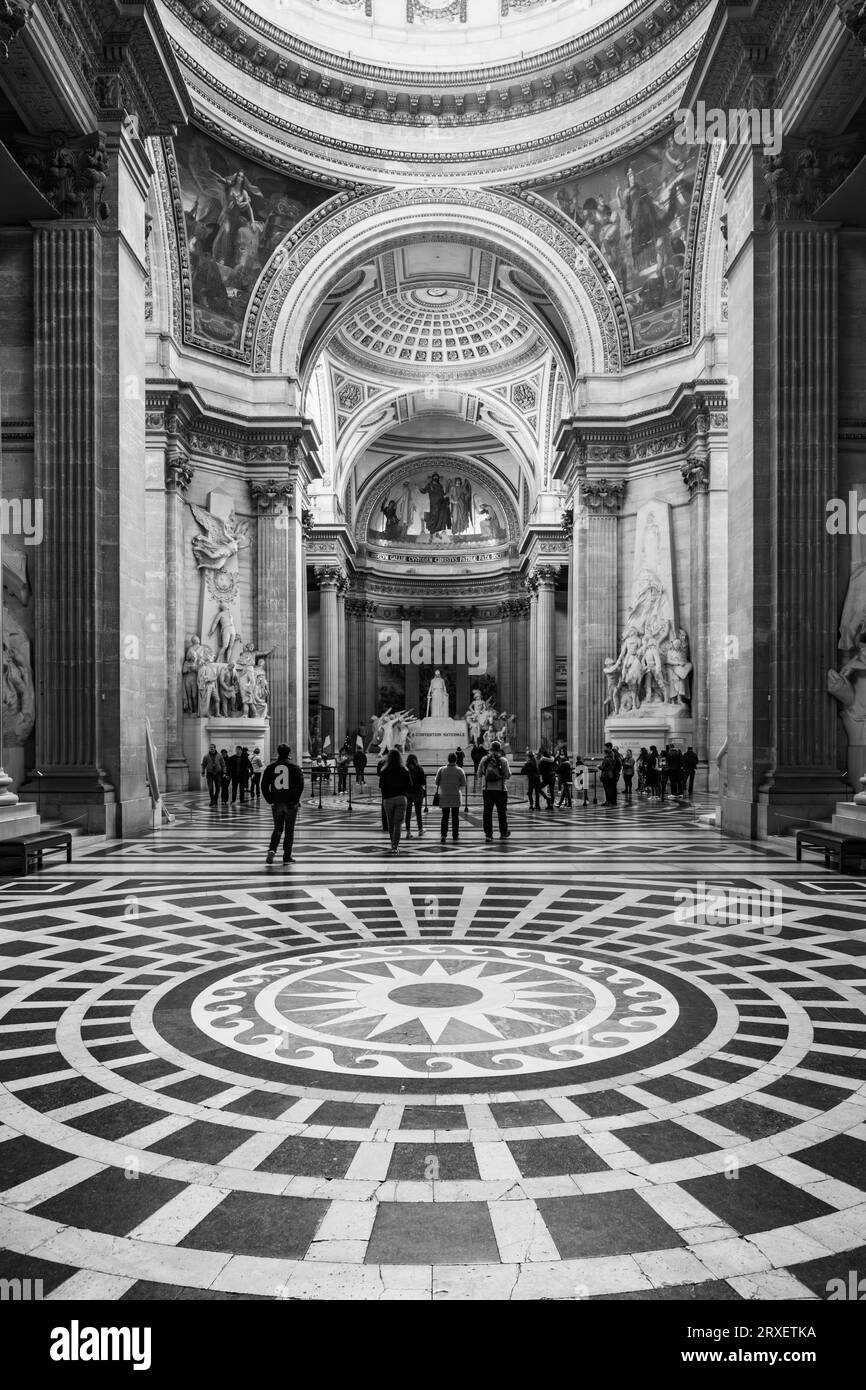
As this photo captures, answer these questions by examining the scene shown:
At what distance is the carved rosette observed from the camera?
90.5 feet

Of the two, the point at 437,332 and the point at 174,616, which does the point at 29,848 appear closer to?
the point at 174,616

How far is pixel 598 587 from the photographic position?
91.0 feet

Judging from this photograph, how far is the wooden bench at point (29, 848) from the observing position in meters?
9.48

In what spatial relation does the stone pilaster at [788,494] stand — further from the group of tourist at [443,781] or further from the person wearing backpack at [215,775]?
the person wearing backpack at [215,775]

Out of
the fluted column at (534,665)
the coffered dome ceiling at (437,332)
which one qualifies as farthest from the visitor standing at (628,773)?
the coffered dome ceiling at (437,332)

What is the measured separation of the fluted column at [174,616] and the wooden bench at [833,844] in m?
16.9

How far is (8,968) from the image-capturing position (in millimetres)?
5906

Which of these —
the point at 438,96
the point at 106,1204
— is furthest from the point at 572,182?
the point at 106,1204

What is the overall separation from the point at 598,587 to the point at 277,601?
9.55m

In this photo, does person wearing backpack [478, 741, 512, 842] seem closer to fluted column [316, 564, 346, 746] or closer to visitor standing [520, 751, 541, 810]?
visitor standing [520, 751, 541, 810]

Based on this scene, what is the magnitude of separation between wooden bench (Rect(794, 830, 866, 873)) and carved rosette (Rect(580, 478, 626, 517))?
18.2 metres

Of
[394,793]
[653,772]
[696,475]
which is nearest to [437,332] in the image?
[696,475]
